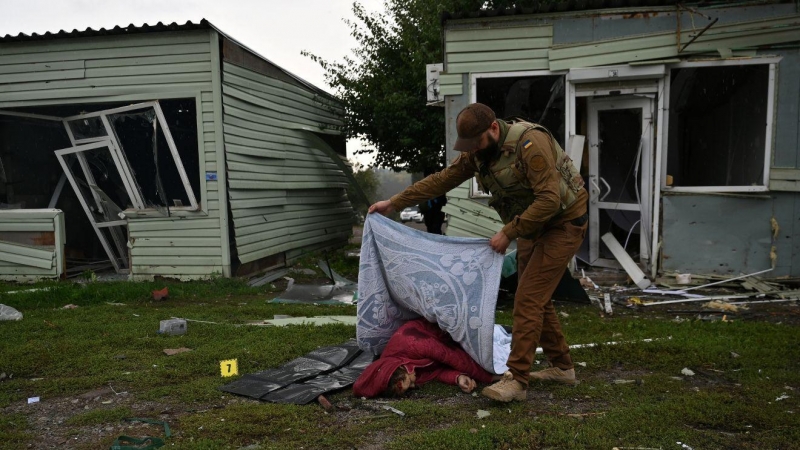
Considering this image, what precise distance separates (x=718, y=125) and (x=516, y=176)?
25.1 ft

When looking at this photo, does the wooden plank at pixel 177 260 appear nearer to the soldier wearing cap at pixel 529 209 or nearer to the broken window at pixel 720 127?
the soldier wearing cap at pixel 529 209

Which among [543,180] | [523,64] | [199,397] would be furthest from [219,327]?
[523,64]

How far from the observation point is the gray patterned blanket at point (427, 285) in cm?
392

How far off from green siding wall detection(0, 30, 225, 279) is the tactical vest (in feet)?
19.6

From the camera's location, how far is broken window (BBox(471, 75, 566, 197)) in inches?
340

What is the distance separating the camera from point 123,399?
3.91 m

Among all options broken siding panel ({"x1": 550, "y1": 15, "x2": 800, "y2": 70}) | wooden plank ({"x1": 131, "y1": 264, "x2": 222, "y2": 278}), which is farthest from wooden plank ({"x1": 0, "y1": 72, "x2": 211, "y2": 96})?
broken siding panel ({"x1": 550, "y1": 15, "x2": 800, "y2": 70})

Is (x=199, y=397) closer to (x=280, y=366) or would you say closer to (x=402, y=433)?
(x=280, y=366)

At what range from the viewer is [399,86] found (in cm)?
1362

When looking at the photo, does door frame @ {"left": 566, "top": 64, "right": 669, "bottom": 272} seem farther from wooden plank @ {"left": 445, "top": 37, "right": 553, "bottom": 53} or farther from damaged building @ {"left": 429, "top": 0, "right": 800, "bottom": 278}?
wooden plank @ {"left": 445, "top": 37, "right": 553, "bottom": 53}

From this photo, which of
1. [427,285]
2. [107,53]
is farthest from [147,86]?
[427,285]

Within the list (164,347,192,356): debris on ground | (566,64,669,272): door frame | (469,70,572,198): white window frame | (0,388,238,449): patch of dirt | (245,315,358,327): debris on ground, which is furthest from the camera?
(469,70,572,198): white window frame

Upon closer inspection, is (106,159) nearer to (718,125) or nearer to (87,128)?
(87,128)

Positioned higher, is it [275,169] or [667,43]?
[667,43]
